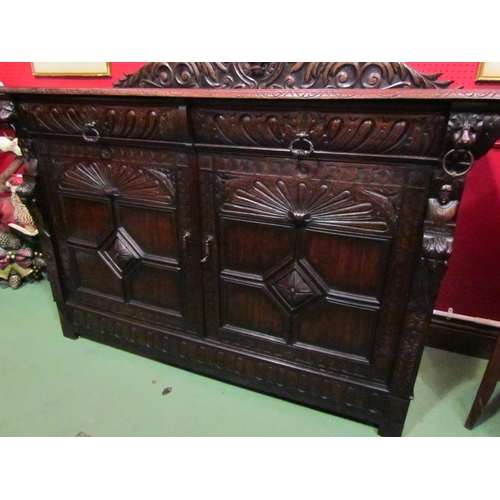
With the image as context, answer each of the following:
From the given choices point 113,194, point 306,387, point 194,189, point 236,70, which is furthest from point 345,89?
point 306,387

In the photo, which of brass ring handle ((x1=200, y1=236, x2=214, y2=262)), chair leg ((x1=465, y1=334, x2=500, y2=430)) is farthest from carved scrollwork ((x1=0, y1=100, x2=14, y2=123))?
chair leg ((x1=465, y1=334, x2=500, y2=430))

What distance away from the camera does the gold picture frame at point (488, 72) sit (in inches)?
49.2

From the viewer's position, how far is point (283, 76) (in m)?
1.00

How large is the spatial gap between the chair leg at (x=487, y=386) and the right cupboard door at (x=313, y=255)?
0.39 m

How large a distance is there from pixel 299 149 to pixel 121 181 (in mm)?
738

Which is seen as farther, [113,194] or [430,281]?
[113,194]

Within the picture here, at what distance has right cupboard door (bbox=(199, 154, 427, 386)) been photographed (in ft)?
3.36

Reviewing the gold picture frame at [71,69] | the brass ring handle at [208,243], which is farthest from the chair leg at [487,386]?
the gold picture frame at [71,69]

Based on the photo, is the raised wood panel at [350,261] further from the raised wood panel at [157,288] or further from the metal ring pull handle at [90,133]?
the metal ring pull handle at [90,133]

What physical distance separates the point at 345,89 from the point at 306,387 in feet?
3.58

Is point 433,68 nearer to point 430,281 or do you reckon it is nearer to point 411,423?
point 430,281

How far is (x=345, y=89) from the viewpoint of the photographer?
0.91 meters

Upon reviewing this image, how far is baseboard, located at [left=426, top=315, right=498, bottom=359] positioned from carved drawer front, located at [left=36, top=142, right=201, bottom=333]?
122 centimetres

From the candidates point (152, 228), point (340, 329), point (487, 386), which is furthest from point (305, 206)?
point (487, 386)
